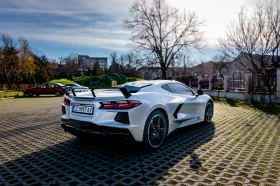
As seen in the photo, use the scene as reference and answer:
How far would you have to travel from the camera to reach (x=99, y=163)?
11.4ft

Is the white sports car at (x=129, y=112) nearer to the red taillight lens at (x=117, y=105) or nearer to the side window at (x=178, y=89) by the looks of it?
the red taillight lens at (x=117, y=105)

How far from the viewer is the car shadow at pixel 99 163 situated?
2920mm

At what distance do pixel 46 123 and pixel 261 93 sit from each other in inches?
465

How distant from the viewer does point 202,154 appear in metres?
3.85

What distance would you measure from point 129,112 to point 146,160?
863mm

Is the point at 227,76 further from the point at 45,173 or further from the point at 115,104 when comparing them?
the point at 45,173

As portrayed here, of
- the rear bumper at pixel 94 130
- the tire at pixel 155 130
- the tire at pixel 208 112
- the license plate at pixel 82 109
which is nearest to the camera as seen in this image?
the rear bumper at pixel 94 130

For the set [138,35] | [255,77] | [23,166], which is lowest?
[23,166]

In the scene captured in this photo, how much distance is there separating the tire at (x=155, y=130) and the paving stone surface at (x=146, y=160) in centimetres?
18

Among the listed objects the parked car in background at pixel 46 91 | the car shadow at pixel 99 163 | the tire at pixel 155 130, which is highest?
the parked car in background at pixel 46 91

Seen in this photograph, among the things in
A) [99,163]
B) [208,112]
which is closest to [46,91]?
[208,112]

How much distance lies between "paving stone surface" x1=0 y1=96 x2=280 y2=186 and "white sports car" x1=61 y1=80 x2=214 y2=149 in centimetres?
29

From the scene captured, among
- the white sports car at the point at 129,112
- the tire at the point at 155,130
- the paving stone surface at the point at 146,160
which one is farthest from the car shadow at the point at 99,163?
the white sports car at the point at 129,112

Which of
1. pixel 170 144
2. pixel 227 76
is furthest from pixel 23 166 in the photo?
pixel 227 76
